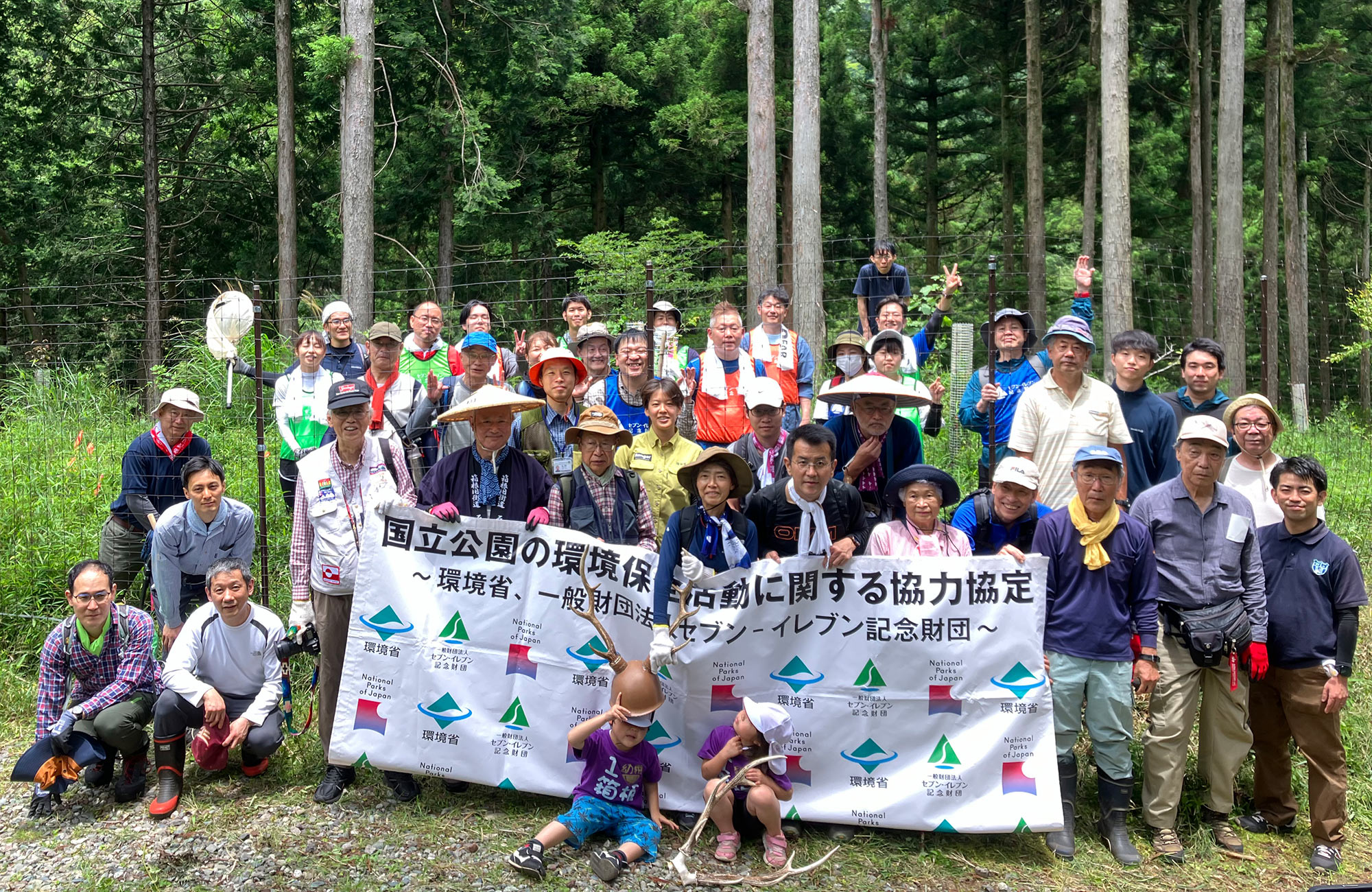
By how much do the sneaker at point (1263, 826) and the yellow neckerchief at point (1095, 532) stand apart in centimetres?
181

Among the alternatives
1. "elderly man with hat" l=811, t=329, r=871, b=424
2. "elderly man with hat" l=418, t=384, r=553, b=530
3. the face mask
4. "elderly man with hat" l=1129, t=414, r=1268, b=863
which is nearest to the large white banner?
"elderly man with hat" l=418, t=384, r=553, b=530

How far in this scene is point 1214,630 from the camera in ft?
17.4

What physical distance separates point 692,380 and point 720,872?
3.53 metres

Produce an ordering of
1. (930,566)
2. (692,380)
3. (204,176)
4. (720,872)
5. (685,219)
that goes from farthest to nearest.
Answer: (685,219) < (204,176) < (692,380) < (930,566) < (720,872)

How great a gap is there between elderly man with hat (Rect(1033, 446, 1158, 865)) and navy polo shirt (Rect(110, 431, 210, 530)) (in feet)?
17.0

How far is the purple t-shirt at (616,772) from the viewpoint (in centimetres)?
507

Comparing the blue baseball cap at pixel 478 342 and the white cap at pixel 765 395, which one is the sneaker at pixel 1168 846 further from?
the blue baseball cap at pixel 478 342

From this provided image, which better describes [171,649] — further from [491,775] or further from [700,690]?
[700,690]

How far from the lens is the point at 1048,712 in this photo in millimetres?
5188

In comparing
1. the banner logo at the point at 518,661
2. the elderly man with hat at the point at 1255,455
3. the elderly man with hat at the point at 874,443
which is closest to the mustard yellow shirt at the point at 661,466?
the elderly man with hat at the point at 874,443

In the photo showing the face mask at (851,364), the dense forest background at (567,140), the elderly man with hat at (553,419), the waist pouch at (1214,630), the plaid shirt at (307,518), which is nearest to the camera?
the waist pouch at (1214,630)

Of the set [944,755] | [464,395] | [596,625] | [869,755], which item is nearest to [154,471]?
[464,395]

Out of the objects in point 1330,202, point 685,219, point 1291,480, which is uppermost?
point 1330,202

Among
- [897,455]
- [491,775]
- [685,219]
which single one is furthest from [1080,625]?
[685,219]
